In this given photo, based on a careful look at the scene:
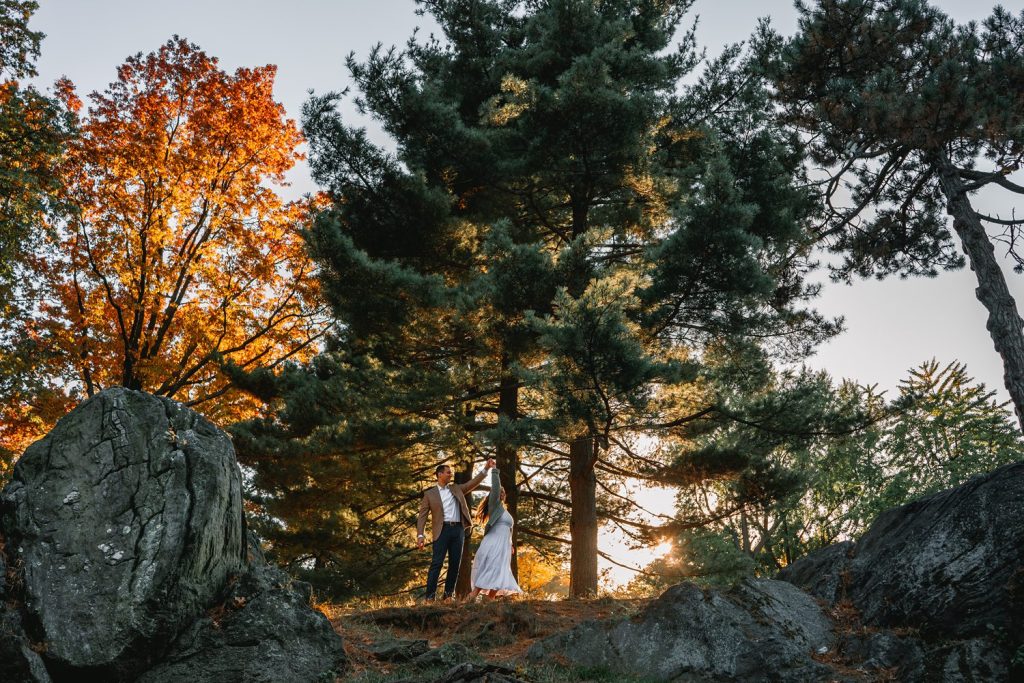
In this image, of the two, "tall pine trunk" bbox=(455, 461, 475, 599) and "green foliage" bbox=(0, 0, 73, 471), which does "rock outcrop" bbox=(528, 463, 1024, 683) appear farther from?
"green foliage" bbox=(0, 0, 73, 471)

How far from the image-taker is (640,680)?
16.7 ft

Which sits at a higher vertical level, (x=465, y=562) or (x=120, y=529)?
(x=465, y=562)

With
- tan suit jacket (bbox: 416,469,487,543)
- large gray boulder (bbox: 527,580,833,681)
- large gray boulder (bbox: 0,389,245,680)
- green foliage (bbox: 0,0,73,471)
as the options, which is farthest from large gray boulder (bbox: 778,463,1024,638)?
green foliage (bbox: 0,0,73,471)

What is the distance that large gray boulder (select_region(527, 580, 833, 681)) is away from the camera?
5.12 metres

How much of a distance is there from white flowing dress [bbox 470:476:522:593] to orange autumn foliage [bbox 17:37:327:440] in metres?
7.14

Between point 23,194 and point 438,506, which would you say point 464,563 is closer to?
point 438,506

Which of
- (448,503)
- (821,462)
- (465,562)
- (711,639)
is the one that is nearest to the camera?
(711,639)

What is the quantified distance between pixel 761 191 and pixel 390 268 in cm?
604

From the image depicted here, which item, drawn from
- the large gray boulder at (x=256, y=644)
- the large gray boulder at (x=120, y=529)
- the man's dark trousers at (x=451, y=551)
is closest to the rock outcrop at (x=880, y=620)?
the large gray boulder at (x=256, y=644)

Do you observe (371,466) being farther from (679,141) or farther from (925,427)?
(925,427)

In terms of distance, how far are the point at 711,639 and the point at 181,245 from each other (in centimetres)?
1285

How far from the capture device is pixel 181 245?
1388 cm

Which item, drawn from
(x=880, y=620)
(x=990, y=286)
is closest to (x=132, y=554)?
(x=880, y=620)

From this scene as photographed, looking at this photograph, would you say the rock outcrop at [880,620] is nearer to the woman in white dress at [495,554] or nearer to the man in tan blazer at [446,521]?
the woman in white dress at [495,554]
